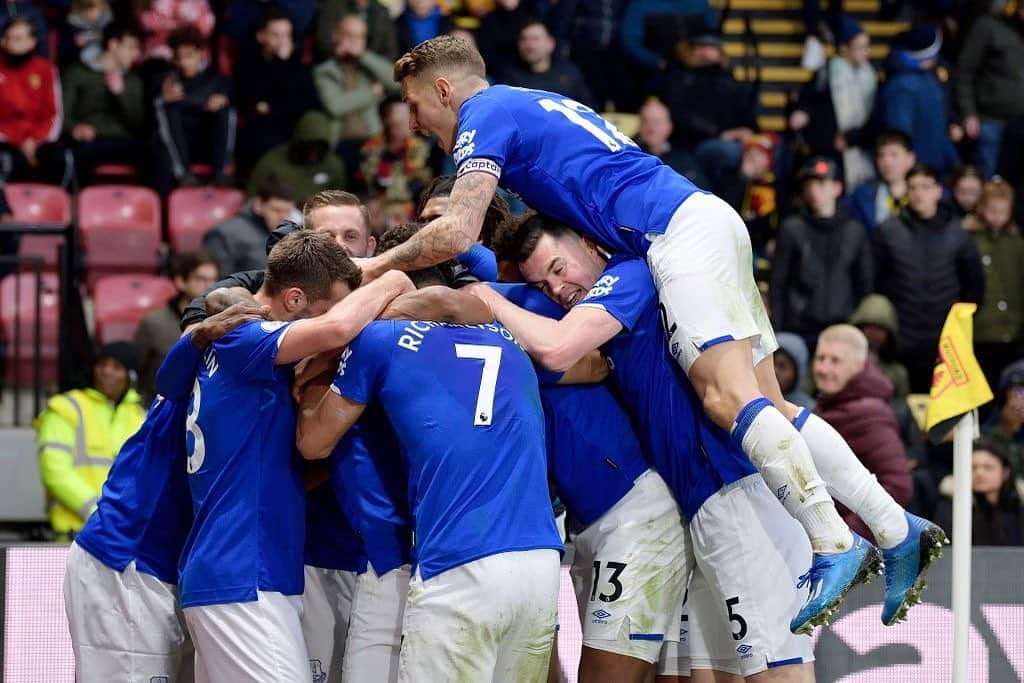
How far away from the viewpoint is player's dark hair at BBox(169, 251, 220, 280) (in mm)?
10453

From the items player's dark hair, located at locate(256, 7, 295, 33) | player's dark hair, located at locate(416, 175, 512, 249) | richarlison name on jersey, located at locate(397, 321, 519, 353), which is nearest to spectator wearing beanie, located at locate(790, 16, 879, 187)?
player's dark hair, located at locate(256, 7, 295, 33)

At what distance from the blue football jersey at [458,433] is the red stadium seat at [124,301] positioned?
6153mm

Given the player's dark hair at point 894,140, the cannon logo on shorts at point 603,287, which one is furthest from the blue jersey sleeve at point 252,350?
the player's dark hair at point 894,140

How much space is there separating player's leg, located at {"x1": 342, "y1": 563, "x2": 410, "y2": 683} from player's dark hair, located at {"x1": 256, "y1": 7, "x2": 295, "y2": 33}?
25.7 ft

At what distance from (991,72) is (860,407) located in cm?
605

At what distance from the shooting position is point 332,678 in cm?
580

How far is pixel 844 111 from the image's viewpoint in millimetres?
13375

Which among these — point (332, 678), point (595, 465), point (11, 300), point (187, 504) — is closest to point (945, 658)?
point (595, 465)

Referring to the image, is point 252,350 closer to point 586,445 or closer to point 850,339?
point 586,445

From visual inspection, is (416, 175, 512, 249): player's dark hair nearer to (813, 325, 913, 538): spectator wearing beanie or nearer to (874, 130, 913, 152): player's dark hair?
(813, 325, 913, 538): spectator wearing beanie

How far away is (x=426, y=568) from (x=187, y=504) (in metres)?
1.09

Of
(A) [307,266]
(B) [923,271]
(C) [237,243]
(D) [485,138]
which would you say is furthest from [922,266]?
(A) [307,266]

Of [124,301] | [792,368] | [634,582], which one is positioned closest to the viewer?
[634,582]

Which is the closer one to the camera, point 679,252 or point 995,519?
point 679,252
